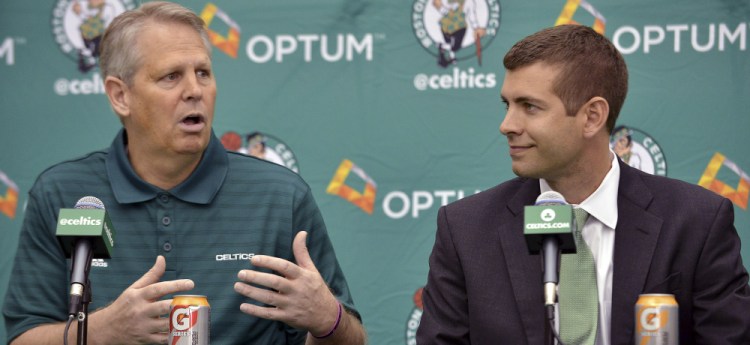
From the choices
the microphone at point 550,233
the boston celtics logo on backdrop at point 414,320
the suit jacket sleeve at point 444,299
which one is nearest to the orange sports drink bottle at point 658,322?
the microphone at point 550,233

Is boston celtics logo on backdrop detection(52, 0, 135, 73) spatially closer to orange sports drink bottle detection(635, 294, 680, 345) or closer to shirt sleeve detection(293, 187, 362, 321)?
shirt sleeve detection(293, 187, 362, 321)

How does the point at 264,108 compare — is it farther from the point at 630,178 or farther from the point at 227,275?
the point at 630,178

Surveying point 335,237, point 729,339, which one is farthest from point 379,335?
point 729,339

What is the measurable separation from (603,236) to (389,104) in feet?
4.29

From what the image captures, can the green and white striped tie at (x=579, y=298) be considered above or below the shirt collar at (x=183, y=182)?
below

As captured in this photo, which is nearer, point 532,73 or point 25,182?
point 532,73

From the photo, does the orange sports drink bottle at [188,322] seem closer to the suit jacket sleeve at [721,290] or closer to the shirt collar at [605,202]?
the shirt collar at [605,202]

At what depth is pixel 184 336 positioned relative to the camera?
2.63 meters

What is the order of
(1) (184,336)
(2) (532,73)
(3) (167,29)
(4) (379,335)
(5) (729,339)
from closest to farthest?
(1) (184,336) < (5) (729,339) < (2) (532,73) < (3) (167,29) < (4) (379,335)

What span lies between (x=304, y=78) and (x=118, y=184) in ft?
3.68

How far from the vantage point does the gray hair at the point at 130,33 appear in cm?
348

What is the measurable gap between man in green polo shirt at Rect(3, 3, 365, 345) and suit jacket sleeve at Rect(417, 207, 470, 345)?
0.74ft

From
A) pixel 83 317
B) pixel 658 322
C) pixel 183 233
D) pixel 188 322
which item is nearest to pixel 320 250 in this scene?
pixel 183 233

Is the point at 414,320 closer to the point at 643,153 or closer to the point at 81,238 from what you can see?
the point at 643,153
